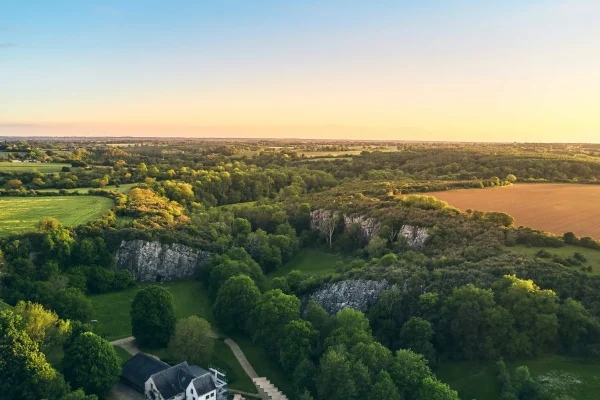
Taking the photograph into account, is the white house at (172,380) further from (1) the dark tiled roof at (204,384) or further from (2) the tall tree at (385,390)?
(2) the tall tree at (385,390)

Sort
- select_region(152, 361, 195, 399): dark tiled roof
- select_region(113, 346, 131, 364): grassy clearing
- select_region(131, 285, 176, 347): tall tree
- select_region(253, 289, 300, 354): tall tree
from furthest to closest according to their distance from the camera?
1. select_region(131, 285, 176, 347): tall tree
2. select_region(113, 346, 131, 364): grassy clearing
3. select_region(253, 289, 300, 354): tall tree
4. select_region(152, 361, 195, 399): dark tiled roof

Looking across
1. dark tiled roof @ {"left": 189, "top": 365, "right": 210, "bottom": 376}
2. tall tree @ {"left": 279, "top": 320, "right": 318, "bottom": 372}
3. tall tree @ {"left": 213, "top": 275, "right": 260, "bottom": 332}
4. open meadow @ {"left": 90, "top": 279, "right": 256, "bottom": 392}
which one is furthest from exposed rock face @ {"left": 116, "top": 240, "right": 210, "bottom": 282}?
tall tree @ {"left": 279, "top": 320, "right": 318, "bottom": 372}

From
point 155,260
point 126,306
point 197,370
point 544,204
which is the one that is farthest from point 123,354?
point 544,204

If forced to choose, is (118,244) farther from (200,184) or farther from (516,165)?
(516,165)

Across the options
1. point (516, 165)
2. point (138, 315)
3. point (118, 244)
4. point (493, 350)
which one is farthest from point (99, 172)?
point (516, 165)

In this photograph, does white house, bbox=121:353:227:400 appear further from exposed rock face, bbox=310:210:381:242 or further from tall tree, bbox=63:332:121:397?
exposed rock face, bbox=310:210:381:242

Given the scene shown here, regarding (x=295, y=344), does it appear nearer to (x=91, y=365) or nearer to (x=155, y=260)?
(x=91, y=365)

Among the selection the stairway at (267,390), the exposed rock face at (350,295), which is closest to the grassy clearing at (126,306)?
the stairway at (267,390)
